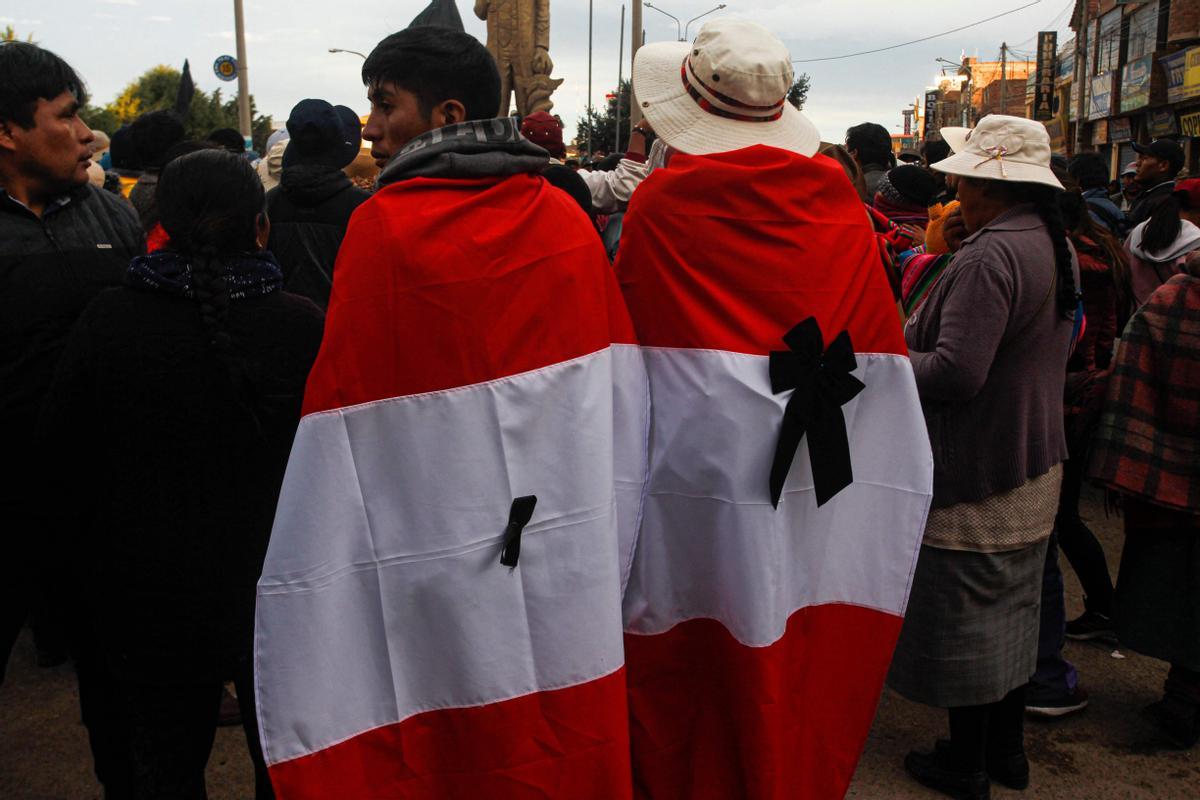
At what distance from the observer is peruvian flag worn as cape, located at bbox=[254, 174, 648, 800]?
2150 millimetres

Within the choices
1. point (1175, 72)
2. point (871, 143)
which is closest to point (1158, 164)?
point (871, 143)

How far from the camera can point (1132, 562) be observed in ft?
13.2

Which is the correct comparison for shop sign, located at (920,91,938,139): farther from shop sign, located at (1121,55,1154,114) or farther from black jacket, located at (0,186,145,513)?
black jacket, located at (0,186,145,513)

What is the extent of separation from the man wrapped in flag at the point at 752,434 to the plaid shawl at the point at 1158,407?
1541 mm

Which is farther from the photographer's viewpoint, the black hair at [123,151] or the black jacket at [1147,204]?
the black jacket at [1147,204]

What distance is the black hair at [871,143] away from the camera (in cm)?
605

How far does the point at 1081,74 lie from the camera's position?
38.0m

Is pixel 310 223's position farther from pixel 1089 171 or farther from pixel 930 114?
Answer: pixel 930 114

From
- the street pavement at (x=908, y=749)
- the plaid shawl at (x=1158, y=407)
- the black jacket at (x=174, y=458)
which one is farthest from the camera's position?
the plaid shawl at (x=1158, y=407)

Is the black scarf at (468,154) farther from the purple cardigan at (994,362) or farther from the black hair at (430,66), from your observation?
the purple cardigan at (994,362)

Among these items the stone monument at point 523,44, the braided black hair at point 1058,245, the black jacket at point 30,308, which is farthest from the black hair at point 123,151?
the stone monument at point 523,44

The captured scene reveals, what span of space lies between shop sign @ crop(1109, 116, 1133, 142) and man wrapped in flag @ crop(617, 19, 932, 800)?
110 ft

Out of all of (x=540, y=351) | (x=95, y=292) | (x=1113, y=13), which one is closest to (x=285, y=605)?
(x=540, y=351)

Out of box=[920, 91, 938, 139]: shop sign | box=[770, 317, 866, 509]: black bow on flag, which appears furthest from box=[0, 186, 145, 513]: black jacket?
box=[920, 91, 938, 139]: shop sign
